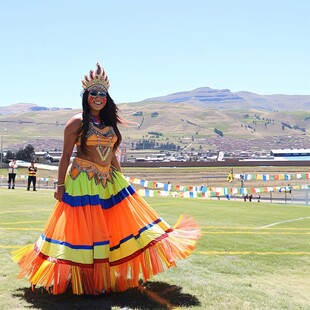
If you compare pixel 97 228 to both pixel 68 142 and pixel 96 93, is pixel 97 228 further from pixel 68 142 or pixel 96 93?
pixel 96 93

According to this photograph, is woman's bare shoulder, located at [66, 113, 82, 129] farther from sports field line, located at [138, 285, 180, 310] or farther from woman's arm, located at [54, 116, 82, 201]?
sports field line, located at [138, 285, 180, 310]

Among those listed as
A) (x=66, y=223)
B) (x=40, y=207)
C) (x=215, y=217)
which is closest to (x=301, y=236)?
(x=215, y=217)

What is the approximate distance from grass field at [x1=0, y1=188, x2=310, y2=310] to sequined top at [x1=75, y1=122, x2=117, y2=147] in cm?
170

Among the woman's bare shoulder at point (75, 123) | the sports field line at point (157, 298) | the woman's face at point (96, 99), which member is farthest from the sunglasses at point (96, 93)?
the sports field line at point (157, 298)

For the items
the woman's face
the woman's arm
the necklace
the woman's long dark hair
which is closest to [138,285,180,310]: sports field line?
the woman's arm

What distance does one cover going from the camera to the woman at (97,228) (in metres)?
5.72

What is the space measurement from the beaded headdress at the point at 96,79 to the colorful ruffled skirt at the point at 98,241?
0.92 meters

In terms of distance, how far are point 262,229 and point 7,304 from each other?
749 cm

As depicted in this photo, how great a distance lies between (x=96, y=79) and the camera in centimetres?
651

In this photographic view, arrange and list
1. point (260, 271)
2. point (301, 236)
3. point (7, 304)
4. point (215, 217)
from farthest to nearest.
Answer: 1. point (215, 217)
2. point (301, 236)
3. point (260, 271)
4. point (7, 304)

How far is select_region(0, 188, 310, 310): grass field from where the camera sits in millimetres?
5629

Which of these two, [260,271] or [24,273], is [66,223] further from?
[260,271]

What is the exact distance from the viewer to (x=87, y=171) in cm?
621

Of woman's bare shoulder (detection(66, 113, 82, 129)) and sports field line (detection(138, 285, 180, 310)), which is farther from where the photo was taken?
woman's bare shoulder (detection(66, 113, 82, 129))
